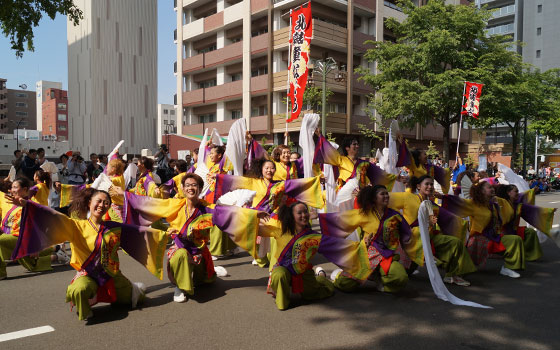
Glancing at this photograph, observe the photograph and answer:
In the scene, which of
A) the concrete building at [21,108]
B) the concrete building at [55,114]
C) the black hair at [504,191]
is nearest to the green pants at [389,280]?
the black hair at [504,191]

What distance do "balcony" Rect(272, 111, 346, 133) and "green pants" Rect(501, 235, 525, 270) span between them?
18858 millimetres

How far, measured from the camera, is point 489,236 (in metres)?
5.39

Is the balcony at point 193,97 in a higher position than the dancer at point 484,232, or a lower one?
higher

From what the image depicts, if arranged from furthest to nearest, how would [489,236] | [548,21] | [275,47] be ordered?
[548,21] → [275,47] → [489,236]

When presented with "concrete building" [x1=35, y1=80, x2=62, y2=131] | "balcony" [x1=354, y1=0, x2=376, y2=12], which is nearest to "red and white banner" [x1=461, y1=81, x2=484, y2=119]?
"balcony" [x1=354, y1=0, x2=376, y2=12]

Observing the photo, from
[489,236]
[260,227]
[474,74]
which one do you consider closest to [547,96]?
[474,74]

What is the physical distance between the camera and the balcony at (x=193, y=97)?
96.7ft

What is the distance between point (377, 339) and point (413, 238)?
1.48 m

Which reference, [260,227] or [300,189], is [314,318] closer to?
[260,227]

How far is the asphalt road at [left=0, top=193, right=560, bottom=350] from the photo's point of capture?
339 cm

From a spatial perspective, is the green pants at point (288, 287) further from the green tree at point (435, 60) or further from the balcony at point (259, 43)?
the balcony at point (259, 43)

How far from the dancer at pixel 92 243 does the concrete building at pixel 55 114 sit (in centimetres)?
8066

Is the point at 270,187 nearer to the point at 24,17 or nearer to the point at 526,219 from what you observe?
the point at 526,219

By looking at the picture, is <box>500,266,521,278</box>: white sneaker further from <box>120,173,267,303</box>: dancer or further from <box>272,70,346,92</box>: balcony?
<box>272,70,346,92</box>: balcony
